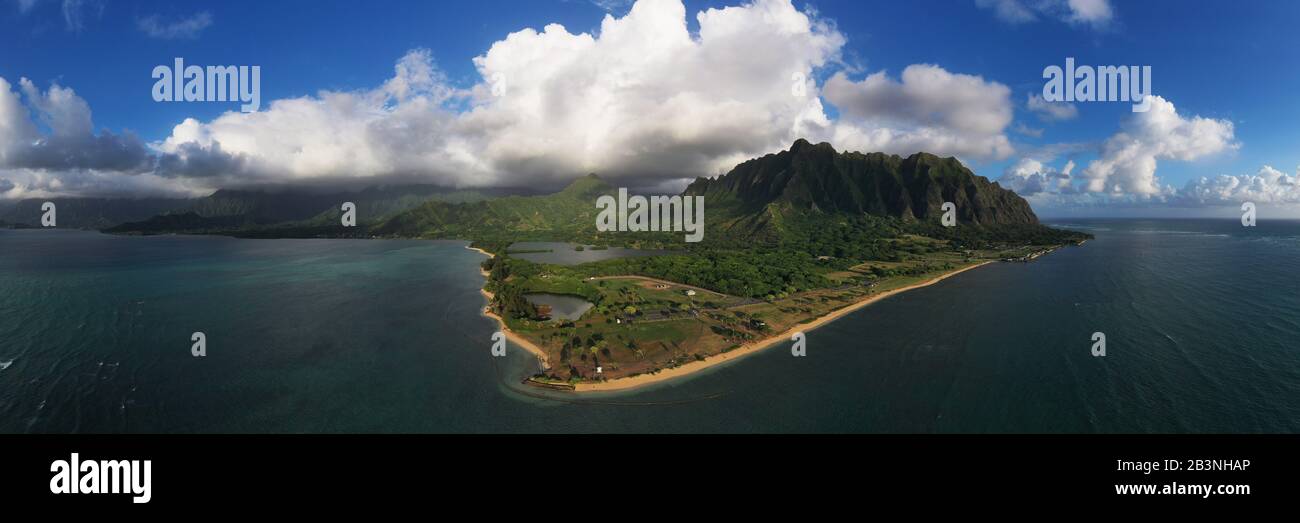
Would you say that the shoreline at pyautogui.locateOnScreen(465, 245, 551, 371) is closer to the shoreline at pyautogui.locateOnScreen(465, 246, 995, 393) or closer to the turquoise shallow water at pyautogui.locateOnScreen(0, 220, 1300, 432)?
the shoreline at pyautogui.locateOnScreen(465, 246, 995, 393)

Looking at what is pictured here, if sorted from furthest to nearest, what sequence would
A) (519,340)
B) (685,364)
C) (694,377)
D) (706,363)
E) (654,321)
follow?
(654,321) → (519,340) → (706,363) → (685,364) → (694,377)

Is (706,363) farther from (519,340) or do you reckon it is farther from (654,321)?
(519,340)

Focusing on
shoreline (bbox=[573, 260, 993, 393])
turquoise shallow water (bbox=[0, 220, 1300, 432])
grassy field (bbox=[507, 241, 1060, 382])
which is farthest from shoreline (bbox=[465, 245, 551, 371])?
shoreline (bbox=[573, 260, 993, 393])

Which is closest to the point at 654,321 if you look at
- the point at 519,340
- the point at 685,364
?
the point at 685,364

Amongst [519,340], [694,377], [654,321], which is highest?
[654,321]

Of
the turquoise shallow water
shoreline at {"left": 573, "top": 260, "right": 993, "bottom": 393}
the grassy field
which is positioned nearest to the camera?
the turquoise shallow water

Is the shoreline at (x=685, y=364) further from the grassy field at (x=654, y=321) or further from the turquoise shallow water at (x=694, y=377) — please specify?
the turquoise shallow water at (x=694, y=377)

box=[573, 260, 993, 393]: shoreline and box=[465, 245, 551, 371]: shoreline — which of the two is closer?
box=[573, 260, 993, 393]: shoreline
